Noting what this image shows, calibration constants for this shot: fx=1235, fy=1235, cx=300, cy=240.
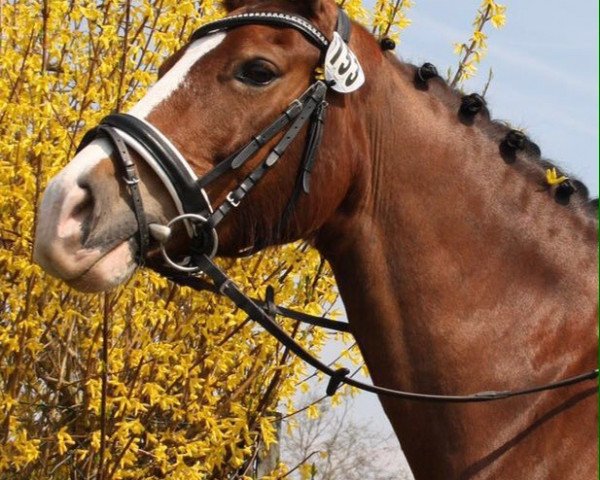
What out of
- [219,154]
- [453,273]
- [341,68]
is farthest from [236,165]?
[453,273]

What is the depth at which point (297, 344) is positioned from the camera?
3400 mm

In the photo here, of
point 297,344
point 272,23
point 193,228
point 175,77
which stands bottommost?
point 297,344

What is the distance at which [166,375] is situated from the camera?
5.52 metres

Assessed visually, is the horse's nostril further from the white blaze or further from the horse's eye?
the horse's eye

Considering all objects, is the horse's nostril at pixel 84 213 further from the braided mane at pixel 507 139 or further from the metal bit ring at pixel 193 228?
the braided mane at pixel 507 139

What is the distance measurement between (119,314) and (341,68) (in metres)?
2.47

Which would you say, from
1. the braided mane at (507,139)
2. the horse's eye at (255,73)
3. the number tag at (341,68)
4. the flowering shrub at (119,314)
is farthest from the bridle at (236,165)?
the flowering shrub at (119,314)

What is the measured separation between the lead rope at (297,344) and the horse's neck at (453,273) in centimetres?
5

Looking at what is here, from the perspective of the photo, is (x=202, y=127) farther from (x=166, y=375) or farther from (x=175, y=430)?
(x=175, y=430)

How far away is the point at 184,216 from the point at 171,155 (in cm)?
16

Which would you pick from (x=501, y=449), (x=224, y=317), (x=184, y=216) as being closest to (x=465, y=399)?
(x=501, y=449)

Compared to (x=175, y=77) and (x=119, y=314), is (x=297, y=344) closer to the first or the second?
(x=175, y=77)

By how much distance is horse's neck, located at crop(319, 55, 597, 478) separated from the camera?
3270 mm

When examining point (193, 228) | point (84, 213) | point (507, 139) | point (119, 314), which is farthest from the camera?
point (119, 314)
